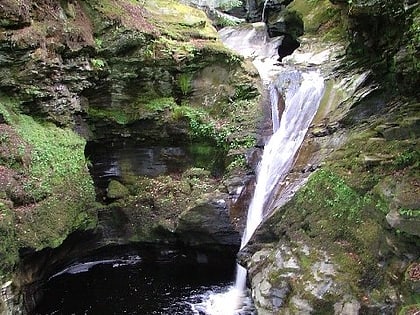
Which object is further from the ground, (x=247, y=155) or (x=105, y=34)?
(x=105, y=34)

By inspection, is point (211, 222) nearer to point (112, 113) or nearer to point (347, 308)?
point (112, 113)

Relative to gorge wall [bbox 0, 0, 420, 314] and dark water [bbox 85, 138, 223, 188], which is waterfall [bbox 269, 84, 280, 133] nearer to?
gorge wall [bbox 0, 0, 420, 314]

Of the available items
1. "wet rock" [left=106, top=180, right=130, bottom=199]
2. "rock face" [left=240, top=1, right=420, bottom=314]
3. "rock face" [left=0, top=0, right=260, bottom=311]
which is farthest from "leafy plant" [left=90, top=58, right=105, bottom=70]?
"rock face" [left=240, top=1, right=420, bottom=314]

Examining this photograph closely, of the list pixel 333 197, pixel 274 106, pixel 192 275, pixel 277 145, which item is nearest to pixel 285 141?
pixel 277 145

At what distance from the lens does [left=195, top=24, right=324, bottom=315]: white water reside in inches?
453

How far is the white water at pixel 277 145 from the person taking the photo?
1152 centimetres

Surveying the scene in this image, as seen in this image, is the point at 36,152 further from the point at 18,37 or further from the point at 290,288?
the point at 290,288

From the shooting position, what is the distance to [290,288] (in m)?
8.95

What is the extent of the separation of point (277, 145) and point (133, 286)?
5.62 metres

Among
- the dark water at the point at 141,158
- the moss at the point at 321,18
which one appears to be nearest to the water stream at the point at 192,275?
the dark water at the point at 141,158

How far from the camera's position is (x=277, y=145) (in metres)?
13.2

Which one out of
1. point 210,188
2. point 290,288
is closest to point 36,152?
point 210,188

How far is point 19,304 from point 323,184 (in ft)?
23.9

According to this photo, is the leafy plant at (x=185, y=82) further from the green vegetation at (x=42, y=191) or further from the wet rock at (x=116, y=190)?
the green vegetation at (x=42, y=191)
